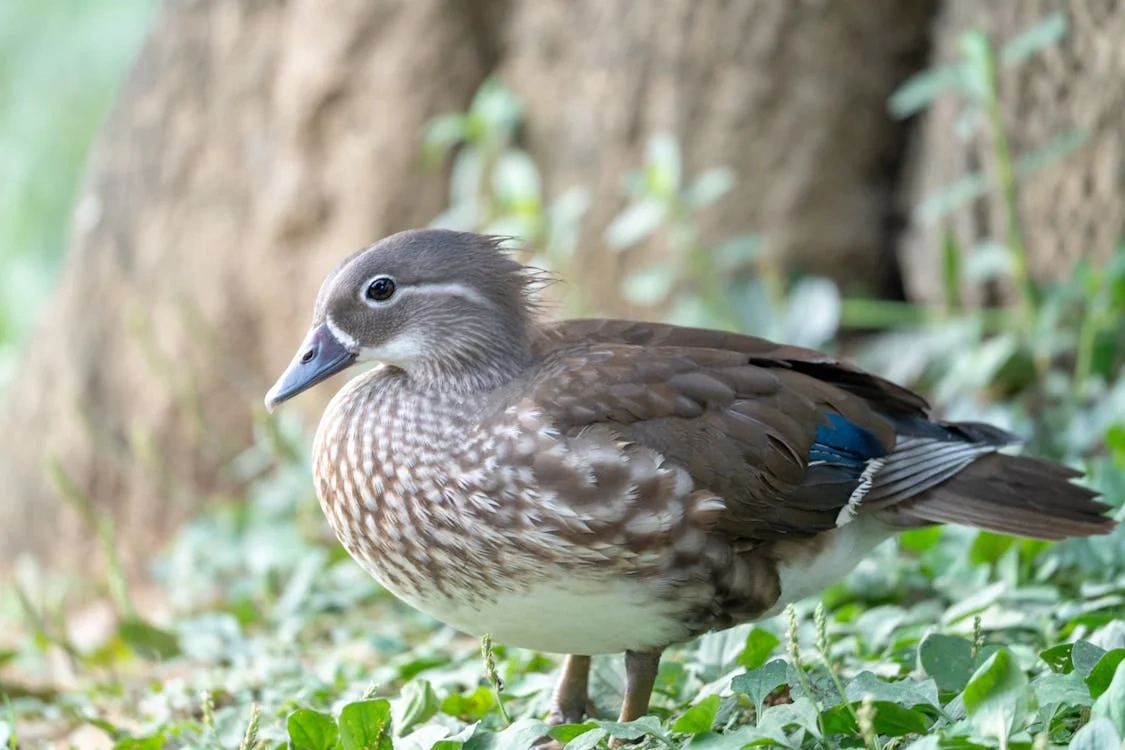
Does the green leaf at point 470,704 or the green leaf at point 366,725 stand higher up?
the green leaf at point 366,725

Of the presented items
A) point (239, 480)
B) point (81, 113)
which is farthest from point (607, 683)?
point (81, 113)

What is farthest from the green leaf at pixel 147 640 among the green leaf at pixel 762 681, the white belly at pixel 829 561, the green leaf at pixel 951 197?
the green leaf at pixel 951 197

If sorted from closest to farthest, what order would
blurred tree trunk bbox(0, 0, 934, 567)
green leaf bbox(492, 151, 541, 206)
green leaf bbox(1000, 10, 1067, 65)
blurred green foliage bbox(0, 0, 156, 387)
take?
green leaf bbox(1000, 10, 1067, 65) < green leaf bbox(492, 151, 541, 206) < blurred tree trunk bbox(0, 0, 934, 567) < blurred green foliage bbox(0, 0, 156, 387)

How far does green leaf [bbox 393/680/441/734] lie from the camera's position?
3023 millimetres

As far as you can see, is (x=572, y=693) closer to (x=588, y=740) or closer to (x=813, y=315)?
(x=588, y=740)

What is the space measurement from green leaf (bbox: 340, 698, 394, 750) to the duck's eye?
0.98 m

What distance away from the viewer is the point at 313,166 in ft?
19.7

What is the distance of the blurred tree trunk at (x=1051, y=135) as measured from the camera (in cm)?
A: 468

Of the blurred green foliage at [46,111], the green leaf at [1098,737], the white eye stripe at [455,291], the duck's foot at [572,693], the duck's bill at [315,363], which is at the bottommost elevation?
the duck's foot at [572,693]

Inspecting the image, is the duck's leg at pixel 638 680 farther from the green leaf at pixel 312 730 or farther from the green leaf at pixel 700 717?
the green leaf at pixel 312 730

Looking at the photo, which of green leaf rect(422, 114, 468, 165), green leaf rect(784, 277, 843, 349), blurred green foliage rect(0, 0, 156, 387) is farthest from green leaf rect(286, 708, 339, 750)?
blurred green foliage rect(0, 0, 156, 387)

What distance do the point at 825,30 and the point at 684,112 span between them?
58 centimetres

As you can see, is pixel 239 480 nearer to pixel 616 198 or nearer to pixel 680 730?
pixel 616 198

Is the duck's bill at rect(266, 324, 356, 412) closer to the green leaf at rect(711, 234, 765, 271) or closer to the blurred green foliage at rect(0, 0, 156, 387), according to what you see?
the green leaf at rect(711, 234, 765, 271)
